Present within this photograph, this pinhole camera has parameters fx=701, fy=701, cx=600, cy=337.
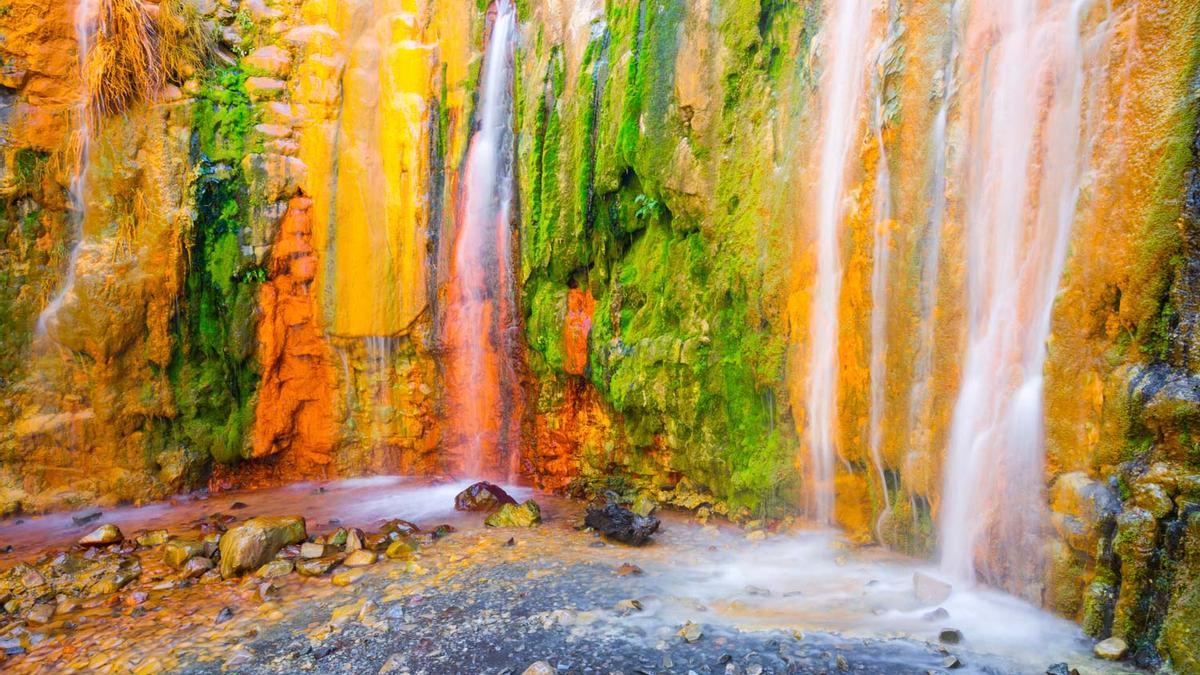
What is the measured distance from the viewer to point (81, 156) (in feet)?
27.1

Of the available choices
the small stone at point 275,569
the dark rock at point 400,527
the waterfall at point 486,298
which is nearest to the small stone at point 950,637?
the dark rock at point 400,527

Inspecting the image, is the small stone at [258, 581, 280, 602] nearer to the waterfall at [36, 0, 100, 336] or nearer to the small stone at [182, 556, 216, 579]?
the small stone at [182, 556, 216, 579]

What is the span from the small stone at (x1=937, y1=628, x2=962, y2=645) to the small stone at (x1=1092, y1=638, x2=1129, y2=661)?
1.97ft

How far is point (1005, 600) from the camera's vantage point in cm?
409

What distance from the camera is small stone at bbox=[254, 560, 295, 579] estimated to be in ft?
17.8

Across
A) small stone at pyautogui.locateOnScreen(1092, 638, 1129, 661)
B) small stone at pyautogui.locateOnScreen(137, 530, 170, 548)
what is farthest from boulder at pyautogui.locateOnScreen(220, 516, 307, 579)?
small stone at pyautogui.locateOnScreen(1092, 638, 1129, 661)

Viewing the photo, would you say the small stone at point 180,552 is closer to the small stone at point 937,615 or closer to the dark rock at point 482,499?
the dark rock at point 482,499

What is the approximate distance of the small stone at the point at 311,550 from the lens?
5754 mm

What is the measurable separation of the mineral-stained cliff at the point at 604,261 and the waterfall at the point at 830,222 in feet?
0.29

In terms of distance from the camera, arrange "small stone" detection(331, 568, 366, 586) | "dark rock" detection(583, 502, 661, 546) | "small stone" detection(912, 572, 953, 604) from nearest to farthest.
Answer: "small stone" detection(912, 572, 953, 604)
"small stone" detection(331, 568, 366, 586)
"dark rock" detection(583, 502, 661, 546)

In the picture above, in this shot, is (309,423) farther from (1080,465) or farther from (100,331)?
(1080,465)

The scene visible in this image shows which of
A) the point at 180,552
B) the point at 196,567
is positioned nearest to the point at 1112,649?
the point at 196,567

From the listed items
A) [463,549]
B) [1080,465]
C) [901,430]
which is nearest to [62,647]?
[463,549]

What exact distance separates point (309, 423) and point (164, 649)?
17.3 feet
